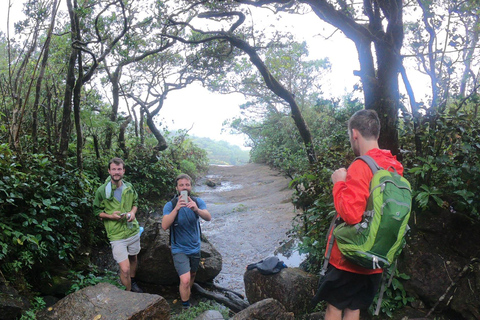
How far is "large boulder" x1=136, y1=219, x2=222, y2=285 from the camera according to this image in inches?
205

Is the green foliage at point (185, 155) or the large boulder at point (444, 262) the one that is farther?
the green foliage at point (185, 155)

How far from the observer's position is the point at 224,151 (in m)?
48.3

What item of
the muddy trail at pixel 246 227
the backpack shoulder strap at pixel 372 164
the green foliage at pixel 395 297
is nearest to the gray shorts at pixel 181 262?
the muddy trail at pixel 246 227

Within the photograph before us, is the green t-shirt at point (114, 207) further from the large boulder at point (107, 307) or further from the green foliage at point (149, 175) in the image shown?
the green foliage at point (149, 175)

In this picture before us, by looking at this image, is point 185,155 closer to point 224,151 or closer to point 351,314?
point 351,314

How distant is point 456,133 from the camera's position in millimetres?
3551

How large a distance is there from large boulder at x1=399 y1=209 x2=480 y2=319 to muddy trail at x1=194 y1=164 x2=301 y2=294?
2.15m

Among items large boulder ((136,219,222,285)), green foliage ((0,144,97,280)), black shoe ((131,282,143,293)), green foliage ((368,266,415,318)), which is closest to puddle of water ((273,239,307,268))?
large boulder ((136,219,222,285))

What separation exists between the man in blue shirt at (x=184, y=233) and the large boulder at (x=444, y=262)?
249cm

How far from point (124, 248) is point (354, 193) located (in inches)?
141

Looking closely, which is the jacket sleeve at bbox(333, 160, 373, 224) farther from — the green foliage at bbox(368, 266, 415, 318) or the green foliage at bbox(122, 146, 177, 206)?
the green foliage at bbox(122, 146, 177, 206)

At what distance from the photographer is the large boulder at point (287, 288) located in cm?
405

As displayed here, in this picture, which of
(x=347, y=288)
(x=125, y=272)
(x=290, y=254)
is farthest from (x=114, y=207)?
(x=347, y=288)

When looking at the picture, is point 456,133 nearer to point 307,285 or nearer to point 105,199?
point 307,285
